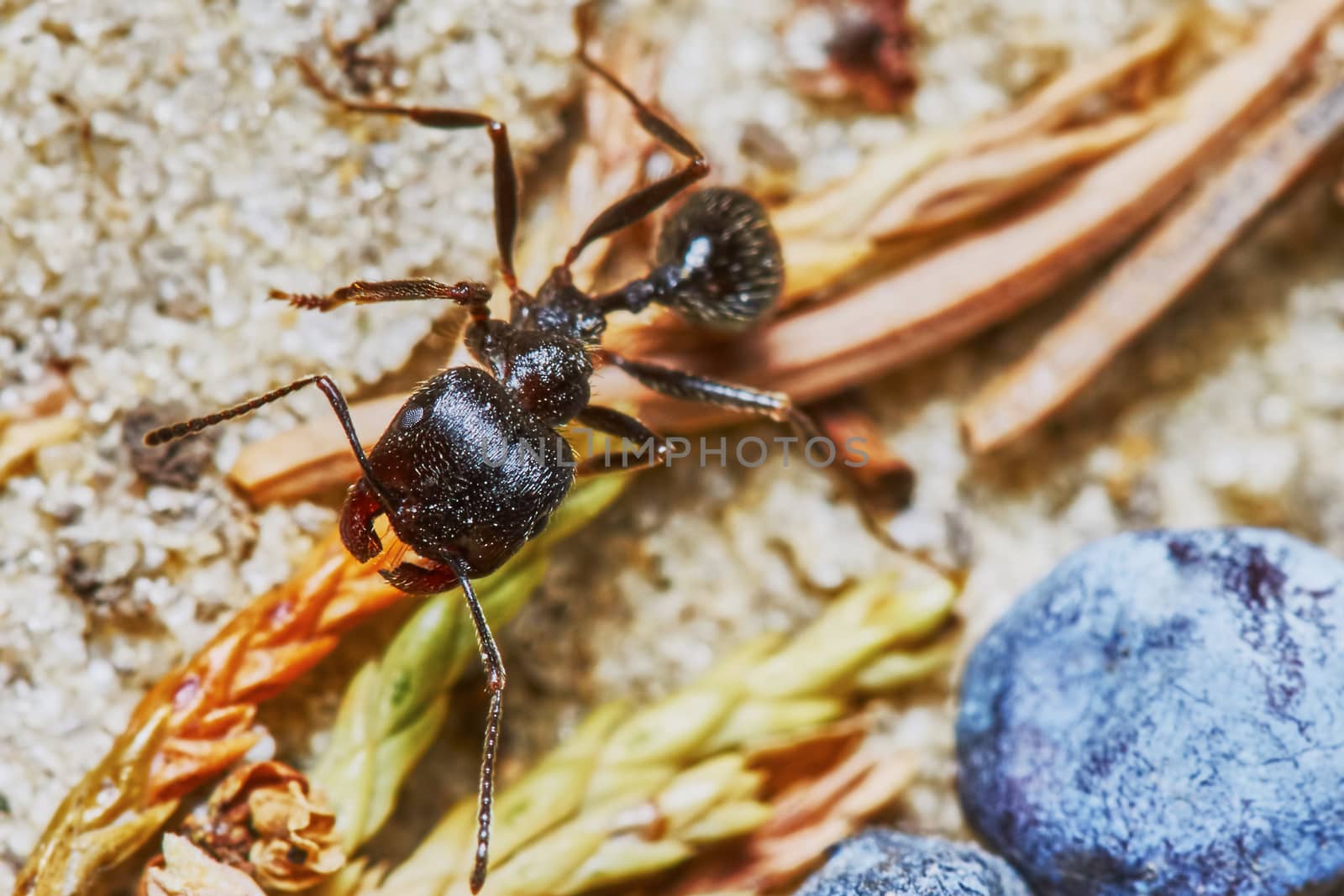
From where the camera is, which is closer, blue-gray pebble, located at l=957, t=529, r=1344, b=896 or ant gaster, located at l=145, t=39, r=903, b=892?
blue-gray pebble, located at l=957, t=529, r=1344, b=896

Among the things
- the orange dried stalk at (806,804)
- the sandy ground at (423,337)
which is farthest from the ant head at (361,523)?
the orange dried stalk at (806,804)

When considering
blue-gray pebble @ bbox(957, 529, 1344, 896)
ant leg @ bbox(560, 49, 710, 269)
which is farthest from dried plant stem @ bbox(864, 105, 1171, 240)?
blue-gray pebble @ bbox(957, 529, 1344, 896)

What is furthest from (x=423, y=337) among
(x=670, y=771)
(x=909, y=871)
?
(x=909, y=871)

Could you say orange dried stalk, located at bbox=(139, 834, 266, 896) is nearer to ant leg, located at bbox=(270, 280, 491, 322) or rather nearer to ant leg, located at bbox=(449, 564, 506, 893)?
ant leg, located at bbox=(449, 564, 506, 893)

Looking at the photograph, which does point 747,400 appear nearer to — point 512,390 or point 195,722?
point 512,390

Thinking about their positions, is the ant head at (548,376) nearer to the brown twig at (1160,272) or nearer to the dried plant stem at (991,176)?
the dried plant stem at (991,176)

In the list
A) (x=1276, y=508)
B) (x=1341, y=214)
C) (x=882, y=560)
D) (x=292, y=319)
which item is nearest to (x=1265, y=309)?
(x=1341, y=214)
